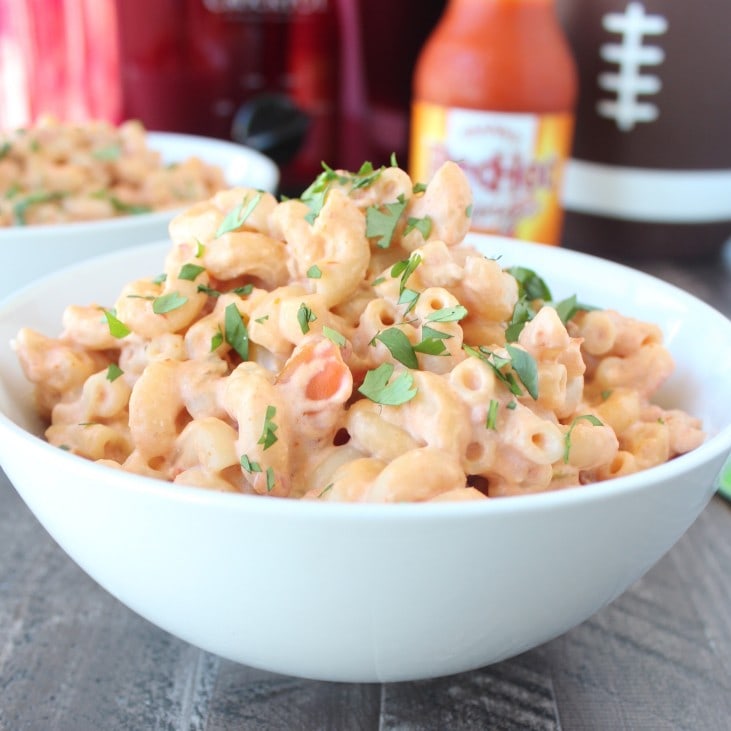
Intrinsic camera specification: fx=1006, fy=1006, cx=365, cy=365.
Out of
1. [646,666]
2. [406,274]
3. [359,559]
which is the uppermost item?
[406,274]

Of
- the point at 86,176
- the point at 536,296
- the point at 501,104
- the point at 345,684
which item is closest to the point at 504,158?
the point at 501,104

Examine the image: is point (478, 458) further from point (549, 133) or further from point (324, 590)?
point (549, 133)

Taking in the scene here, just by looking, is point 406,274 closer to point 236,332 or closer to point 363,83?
point 236,332

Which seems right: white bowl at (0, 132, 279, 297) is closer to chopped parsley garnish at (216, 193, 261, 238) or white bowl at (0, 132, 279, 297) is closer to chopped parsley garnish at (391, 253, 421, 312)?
chopped parsley garnish at (216, 193, 261, 238)

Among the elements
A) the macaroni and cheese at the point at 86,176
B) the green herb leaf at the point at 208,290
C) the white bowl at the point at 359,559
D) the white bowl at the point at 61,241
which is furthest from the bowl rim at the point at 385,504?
the macaroni and cheese at the point at 86,176

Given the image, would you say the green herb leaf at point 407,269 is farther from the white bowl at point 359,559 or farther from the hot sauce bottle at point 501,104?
the hot sauce bottle at point 501,104

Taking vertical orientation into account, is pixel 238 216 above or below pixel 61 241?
above
